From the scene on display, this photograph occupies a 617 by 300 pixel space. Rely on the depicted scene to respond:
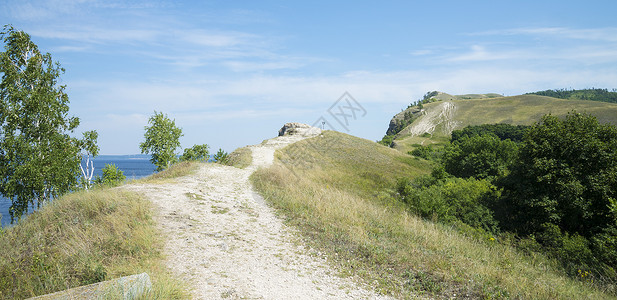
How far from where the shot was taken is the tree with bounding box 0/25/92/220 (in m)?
15.1

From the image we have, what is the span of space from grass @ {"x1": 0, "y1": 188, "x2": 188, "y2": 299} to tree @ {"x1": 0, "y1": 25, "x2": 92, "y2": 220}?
23.7ft

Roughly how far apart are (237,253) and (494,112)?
13477 centimetres

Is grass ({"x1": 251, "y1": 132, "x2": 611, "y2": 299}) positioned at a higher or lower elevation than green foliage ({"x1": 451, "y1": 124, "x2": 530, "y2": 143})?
lower

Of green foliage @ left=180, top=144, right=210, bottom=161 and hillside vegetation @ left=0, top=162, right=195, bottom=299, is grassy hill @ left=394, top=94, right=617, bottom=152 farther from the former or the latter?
hillside vegetation @ left=0, top=162, right=195, bottom=299

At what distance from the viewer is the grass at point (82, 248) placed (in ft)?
18.1

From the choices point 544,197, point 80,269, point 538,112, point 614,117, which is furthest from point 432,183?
point 538,112

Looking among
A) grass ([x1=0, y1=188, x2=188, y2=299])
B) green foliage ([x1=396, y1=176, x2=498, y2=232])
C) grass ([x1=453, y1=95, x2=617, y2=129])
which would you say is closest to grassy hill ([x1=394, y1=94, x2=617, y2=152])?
grass ([x1=453, y1=95, x2=617, y2=129])

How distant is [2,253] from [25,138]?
1248cm

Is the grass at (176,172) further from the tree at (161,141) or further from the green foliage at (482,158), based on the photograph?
the green foliage at (482,158)

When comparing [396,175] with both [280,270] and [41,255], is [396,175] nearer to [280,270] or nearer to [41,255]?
[280,270]

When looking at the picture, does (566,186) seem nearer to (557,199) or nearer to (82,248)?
(557,199)

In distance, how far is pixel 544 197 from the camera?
19047 millimetres

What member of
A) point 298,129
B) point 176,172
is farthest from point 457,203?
point 298,129

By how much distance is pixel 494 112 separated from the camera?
11781 centimetres
